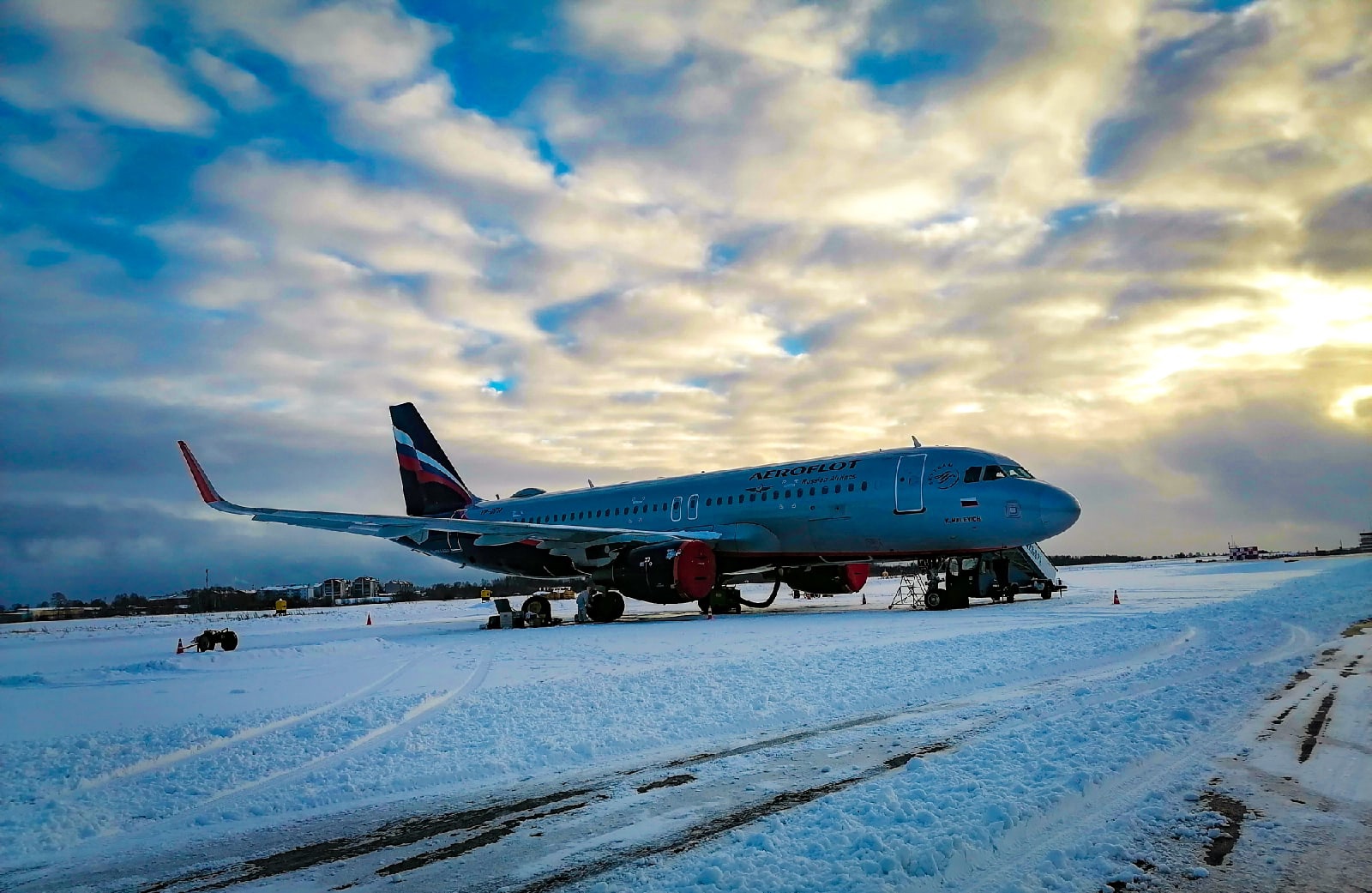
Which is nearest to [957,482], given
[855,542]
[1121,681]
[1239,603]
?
[855,542]

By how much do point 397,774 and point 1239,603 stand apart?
64.4 ft

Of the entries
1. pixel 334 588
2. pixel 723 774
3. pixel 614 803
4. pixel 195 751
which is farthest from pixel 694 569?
pixel 334 588

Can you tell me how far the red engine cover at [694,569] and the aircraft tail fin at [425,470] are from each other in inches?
562

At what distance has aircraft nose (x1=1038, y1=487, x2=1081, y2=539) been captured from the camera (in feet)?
63.8

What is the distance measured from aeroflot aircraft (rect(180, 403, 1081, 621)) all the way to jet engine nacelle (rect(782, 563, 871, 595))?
45mm

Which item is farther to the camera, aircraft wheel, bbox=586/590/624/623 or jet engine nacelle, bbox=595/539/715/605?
aircraft wheel, bbox=586/590/624/623

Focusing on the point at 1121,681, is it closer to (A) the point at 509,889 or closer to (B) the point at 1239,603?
(A) the point at 509,889

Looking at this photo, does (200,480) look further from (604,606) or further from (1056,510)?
(1056,510)

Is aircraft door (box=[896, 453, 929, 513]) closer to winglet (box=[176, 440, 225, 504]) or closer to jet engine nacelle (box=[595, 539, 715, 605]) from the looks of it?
jet engine nacelle (box=[595, 539, 715, 605])

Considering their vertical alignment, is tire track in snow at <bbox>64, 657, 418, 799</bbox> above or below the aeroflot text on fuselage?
below

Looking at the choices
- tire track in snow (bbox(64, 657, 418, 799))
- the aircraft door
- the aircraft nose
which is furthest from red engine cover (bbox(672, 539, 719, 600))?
tire track in snow (bbox(64, 657, 418, 799))

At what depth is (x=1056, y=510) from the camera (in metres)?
19.5

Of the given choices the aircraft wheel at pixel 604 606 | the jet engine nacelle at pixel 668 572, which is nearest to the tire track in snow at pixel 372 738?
the jet engine nacelle at pixel 668 572

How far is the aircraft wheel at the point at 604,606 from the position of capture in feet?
75.2
